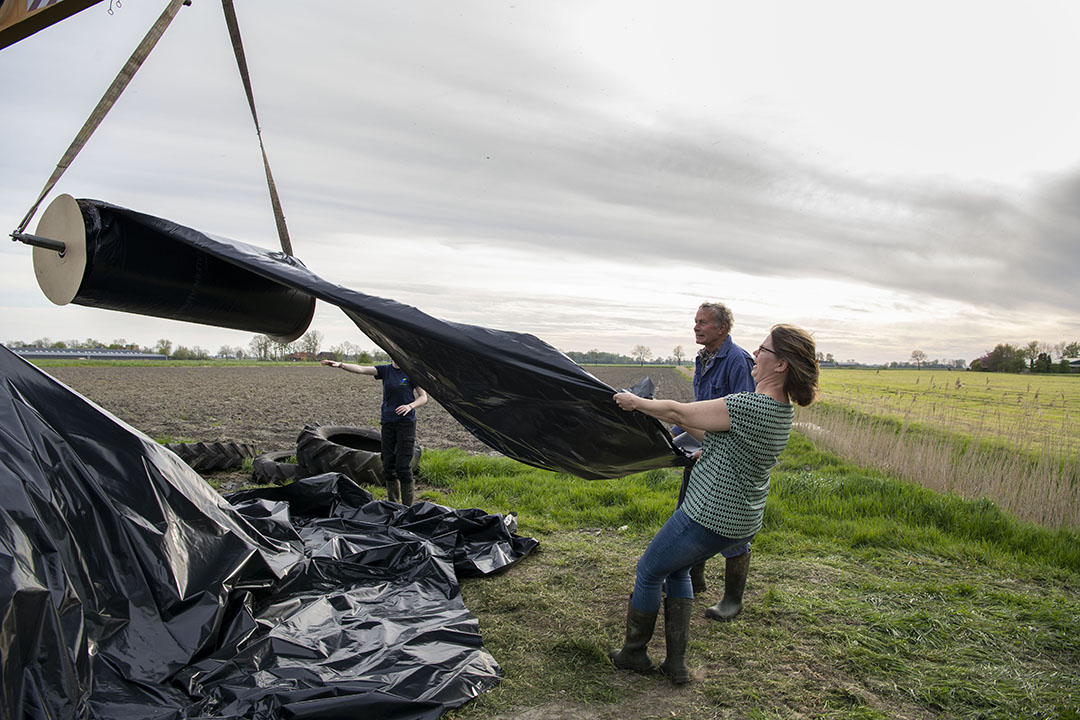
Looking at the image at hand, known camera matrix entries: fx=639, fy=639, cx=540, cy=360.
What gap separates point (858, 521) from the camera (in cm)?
636

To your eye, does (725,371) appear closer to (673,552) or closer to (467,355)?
(673,552)

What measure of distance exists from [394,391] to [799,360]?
4.17 metres

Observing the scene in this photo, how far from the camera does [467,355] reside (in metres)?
3.29

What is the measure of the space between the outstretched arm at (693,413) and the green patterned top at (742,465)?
4 centimetres

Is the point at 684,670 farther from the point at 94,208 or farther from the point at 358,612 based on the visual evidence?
the point at 94,208

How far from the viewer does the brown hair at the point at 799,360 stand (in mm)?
2896

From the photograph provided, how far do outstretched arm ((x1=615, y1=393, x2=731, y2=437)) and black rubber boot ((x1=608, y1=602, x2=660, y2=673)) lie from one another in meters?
1.07

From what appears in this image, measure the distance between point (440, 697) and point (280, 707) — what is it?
0.70 meters

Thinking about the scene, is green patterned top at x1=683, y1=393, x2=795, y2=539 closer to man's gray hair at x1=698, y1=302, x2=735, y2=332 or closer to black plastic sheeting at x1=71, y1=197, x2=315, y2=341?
man's gray hair at x1=698, y1=302, x2=735, y2=332

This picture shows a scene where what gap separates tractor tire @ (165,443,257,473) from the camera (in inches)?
309

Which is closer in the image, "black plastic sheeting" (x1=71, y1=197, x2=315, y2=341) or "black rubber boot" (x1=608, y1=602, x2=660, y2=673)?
"black plastic sheeting" (x1=71, y1=197, x2=315, y2=341)

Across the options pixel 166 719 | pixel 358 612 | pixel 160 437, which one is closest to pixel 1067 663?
pixel 358 612

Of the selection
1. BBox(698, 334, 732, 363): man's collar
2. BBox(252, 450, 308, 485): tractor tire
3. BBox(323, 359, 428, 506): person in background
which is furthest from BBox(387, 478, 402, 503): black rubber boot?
BBox(698, 334, 732, 363): man's collar

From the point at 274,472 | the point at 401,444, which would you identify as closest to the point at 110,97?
the point at 401,444
